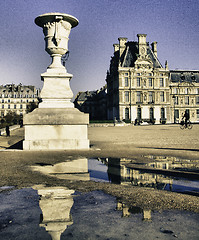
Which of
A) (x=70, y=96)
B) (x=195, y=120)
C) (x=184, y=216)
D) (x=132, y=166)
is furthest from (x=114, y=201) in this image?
(x=195, y=120)

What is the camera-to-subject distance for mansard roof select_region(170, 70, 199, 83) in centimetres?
6600

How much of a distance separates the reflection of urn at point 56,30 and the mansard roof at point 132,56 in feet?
165

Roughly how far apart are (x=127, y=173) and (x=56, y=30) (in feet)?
18.8

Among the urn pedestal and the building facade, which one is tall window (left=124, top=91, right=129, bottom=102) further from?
the urn pedestal

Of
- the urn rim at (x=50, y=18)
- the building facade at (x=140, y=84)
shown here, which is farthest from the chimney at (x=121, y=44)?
the urn rim at (x=50, y=18)

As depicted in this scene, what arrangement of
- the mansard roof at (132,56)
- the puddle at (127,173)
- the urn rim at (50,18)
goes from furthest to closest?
1. the mansard roof at (132,56)
2. the urn rim at (50,18)
3. the puddle at (127,173)

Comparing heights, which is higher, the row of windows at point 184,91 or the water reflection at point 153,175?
the row of windows at point 184,91

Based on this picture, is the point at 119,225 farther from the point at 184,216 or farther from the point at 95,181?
the point at 95,181

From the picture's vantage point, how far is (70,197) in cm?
306

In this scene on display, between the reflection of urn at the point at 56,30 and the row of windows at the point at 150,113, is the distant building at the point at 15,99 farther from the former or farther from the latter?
the reflection of urn at the point at 56,30

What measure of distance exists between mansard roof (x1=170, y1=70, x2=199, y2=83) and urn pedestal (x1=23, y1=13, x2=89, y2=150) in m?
61.8

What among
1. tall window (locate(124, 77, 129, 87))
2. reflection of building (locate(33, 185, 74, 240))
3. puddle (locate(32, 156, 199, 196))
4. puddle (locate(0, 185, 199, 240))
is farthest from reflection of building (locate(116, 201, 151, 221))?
tall window (locate(124, 77, 129, 87))

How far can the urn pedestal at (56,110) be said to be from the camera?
7.79 meters

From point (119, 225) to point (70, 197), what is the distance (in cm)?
100
